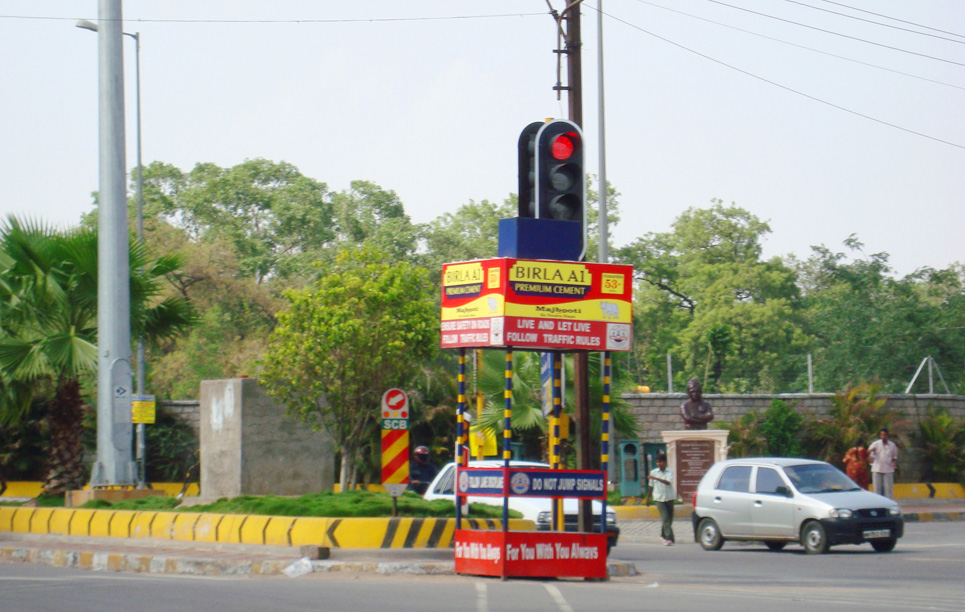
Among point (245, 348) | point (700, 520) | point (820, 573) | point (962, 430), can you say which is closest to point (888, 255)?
point (962, 430)

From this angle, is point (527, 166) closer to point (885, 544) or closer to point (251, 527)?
point (251, 527)

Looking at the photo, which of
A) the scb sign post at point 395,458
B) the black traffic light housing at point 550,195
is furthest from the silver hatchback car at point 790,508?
the black traffic light housing at point 550,195

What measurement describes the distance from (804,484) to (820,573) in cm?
439

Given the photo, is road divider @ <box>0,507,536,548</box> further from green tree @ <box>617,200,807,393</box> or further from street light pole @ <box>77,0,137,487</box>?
green tree @ <box>617,200,807,393</box>

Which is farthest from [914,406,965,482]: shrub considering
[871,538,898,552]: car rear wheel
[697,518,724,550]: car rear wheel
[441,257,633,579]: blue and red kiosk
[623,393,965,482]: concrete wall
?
A: [441,257,633,579]: blue and red kiosk

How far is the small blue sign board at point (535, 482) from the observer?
12.2 m

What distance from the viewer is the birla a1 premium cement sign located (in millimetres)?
12016

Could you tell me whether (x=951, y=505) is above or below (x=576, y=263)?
below

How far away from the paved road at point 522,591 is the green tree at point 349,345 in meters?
7.81

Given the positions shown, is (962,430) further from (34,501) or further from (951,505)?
(34,501)

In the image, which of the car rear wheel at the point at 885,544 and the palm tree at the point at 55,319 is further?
the palm tree at the point at 55,319

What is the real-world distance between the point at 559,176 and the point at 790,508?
8.18 meters

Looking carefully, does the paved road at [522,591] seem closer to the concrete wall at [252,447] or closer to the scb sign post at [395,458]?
the scb sign post at [395,458]

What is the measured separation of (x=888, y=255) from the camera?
4759 centimetres
